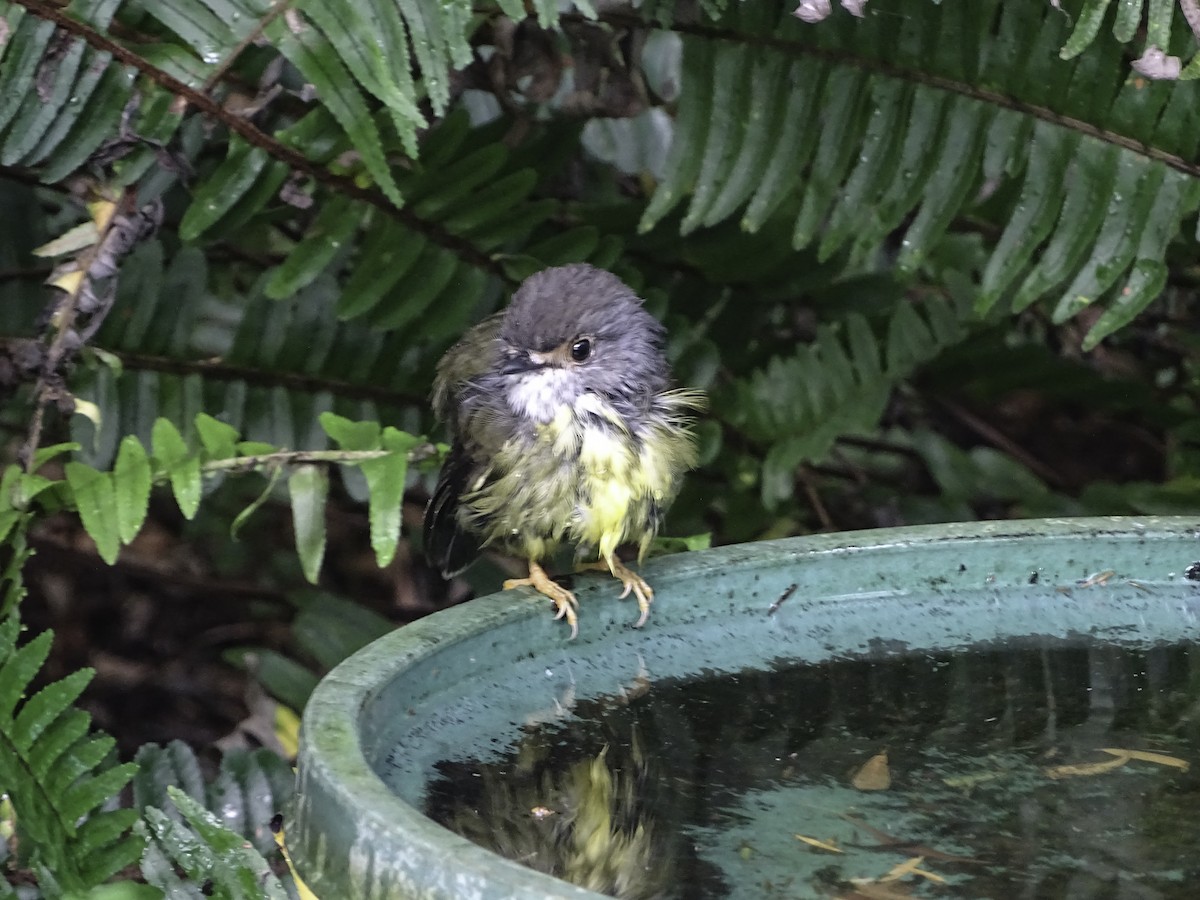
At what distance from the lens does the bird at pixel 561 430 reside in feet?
9.53

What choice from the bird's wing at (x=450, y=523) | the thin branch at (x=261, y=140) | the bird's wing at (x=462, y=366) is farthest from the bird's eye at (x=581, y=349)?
the thin branch at (x=261, y=140)

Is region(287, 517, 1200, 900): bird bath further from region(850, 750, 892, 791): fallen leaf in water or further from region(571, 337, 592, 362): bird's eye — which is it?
region(571, 337, 592, 362): bird's eye

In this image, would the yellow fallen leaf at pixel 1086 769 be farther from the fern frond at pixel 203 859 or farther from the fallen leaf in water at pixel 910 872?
the fern frond at pixel 203 859

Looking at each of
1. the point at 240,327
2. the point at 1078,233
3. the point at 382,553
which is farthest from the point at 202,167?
the point at 1078,233

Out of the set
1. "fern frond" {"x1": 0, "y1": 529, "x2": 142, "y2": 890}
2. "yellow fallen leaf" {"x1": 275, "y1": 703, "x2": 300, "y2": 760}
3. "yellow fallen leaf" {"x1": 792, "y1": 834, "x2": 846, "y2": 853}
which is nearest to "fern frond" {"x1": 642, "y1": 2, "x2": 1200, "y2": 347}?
"yellow fallen leaf" {"x1": 275, "y1": 703, "x2": 300, "y2": 760}

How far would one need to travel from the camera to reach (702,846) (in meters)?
1.68

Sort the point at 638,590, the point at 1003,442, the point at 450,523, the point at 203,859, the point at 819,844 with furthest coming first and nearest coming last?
the point at 1003,442
the point at 450,523
the point at 638,590
the point at 203,859
the point at 819,844

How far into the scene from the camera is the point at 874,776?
191 centimetres

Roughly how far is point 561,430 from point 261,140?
2.91 feet

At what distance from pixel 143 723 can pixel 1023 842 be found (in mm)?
3840

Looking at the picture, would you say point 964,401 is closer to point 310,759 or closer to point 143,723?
point 143,723

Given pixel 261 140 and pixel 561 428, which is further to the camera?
pixel 261 140

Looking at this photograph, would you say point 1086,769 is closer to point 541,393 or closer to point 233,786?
point 541,393

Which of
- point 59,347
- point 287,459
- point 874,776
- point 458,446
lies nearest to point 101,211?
point 59,347
